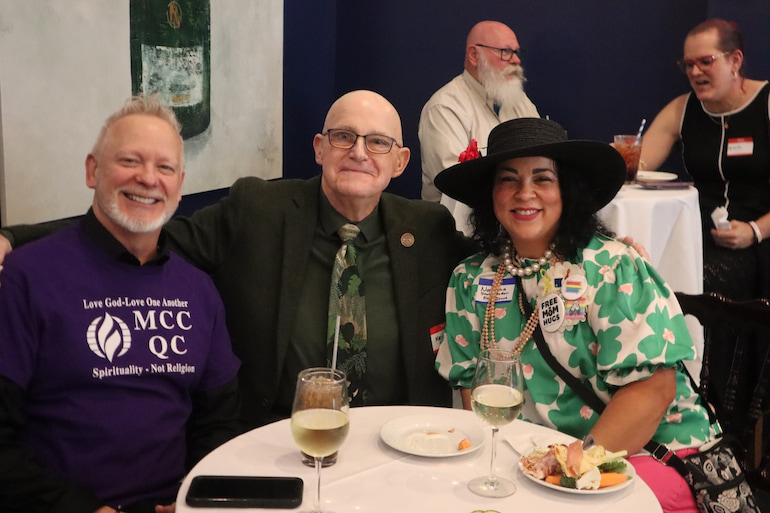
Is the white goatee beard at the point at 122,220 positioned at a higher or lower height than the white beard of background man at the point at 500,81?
lower

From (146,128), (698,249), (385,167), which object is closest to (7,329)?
(146,128)

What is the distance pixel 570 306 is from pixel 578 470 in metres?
0.66

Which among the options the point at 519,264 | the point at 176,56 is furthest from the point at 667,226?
the point at 176,56

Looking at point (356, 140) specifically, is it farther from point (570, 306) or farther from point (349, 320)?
point (570, 306)

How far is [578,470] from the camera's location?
57.9 inches

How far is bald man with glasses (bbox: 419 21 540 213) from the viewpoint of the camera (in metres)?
4.79

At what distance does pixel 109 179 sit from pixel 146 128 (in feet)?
0.51

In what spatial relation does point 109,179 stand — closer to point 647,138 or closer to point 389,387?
point 389,387

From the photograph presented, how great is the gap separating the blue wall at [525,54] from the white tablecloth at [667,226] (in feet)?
5.27

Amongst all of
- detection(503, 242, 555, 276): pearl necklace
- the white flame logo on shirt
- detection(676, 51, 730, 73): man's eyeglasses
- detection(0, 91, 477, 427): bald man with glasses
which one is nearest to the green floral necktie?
detection(0, 91, 477, 427): bald man with glasses

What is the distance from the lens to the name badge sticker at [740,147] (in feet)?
13.6

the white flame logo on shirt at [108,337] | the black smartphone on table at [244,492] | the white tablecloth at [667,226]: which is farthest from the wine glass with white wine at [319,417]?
the white tablecloth at [667,226]

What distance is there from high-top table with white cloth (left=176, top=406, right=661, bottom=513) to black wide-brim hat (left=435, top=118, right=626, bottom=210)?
0.76 meters

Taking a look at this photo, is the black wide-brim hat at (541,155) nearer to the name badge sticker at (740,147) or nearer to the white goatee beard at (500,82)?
the name badge sticker at (740,147)
